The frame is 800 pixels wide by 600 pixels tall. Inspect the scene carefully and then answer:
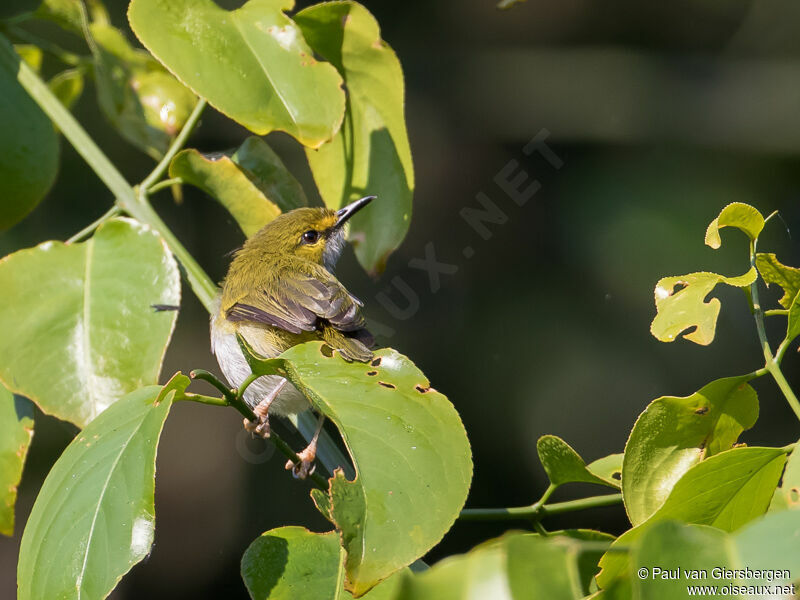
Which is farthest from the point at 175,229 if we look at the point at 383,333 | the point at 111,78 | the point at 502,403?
the point at 111,78

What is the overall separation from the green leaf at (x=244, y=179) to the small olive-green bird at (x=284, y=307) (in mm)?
184

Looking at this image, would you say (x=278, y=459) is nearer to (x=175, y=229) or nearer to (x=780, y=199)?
(x=175, y=229)

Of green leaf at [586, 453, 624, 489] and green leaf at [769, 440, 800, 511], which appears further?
green leaf at [586, 453, 624, 489]

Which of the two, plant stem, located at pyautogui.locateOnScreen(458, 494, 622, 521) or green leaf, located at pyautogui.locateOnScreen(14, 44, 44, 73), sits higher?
green leaf, located at pyautogui.locateOnScreen(14, 44, 44, 73)

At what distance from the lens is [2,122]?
1893mm

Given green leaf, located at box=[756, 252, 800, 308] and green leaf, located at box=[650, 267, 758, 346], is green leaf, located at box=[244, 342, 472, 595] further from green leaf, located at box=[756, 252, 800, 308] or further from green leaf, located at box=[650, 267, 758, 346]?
green leaf, located at box=[756, 252, 800, 308]

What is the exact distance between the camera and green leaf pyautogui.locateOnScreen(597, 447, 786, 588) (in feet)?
3.56

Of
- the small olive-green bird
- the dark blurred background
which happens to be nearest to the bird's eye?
the small olive-green bird

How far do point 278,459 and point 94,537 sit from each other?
11.9 ft

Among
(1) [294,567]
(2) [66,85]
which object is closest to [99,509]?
(1) [294,567]

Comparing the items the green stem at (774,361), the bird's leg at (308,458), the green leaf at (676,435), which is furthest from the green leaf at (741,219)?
the bird's leg at (308,458)

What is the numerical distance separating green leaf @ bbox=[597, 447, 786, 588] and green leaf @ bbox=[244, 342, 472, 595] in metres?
0.22

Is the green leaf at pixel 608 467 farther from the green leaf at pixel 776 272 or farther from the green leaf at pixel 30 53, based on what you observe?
the green leaf at pixel 30 53

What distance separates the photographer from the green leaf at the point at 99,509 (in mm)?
1132
